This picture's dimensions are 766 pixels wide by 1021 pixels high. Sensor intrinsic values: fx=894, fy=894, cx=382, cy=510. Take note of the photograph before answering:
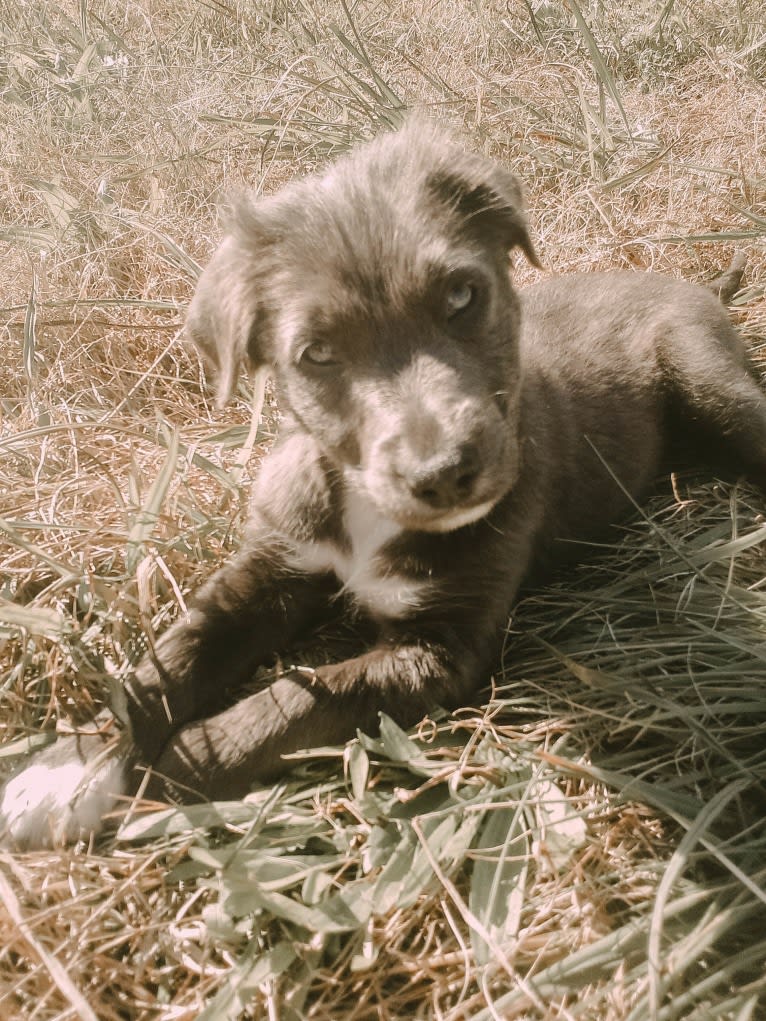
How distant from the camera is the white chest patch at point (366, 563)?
8.20ft

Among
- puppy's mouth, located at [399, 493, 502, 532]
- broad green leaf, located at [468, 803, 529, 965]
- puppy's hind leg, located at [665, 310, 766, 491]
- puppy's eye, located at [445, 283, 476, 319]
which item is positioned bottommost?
broad green leaf, located at [468, 803, 529, 965]

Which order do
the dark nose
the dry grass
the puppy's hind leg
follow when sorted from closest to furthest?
the dry grass → the dark nose → the puppy's hind leg

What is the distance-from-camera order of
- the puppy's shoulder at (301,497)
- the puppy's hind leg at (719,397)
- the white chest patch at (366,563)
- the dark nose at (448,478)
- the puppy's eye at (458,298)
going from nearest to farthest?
the dark nose at (448,478)
the puppy's eye at (458,298)
the white chest patch at (366,563)
the puppy's shoulder at (301,497)
the puppy's hind leg at (719,397)

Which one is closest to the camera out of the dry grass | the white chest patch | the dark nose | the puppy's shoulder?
the dry grass

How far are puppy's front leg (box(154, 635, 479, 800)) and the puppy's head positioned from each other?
0.38 meters

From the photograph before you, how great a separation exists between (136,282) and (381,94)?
1.67 m

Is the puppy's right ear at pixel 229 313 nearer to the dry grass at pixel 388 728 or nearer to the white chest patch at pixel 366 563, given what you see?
the dry grass at pixel 388 728

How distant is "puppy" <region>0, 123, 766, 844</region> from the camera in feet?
7.30

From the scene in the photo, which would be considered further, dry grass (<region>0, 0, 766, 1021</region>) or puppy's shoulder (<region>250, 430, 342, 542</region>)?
puppy's shoulder (<region>250, 430, 342, 542</region>)

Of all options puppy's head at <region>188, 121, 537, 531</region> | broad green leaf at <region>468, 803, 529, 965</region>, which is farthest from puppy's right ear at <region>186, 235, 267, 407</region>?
broad green leaf at <region>468, 803, 529, 965</region>

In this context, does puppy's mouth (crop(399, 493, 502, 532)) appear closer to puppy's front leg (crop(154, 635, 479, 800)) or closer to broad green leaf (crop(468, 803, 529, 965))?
puppy's front leg (crop(154, 635, 479, 800))

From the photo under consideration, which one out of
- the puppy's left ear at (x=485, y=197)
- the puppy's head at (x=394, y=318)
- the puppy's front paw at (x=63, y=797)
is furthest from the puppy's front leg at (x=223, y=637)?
the puppy's left ear at (x=485, y=197)

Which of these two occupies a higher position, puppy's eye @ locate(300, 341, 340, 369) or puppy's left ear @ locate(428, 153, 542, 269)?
puppy's left ear @ locate(428, 153, 542, 269)

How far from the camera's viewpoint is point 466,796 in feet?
7.04
